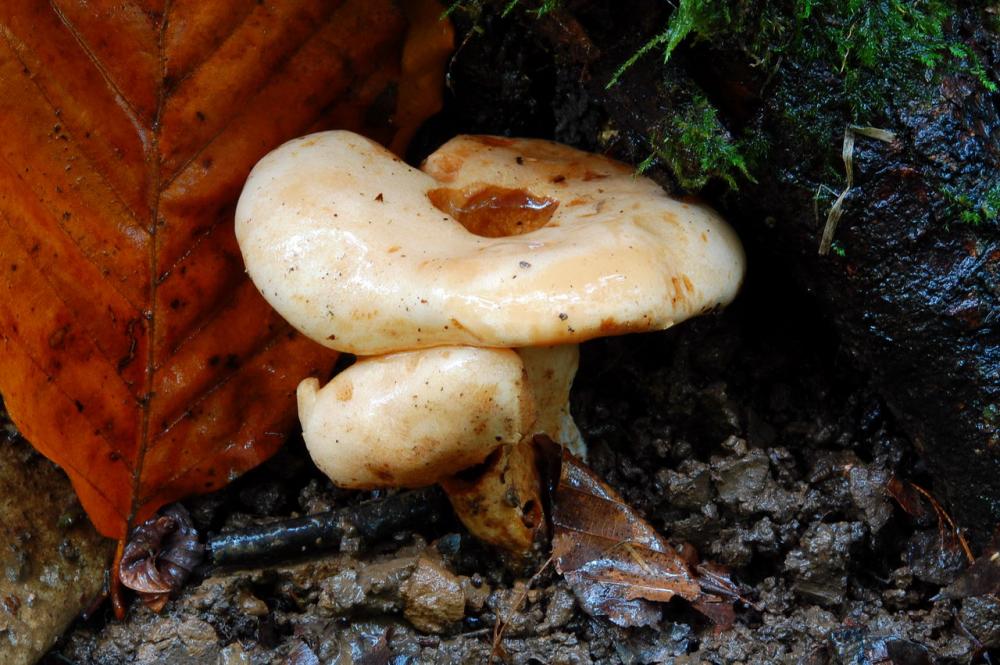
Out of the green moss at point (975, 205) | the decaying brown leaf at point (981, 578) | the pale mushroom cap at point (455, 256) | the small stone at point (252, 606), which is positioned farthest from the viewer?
the small stone at point (252, 606)

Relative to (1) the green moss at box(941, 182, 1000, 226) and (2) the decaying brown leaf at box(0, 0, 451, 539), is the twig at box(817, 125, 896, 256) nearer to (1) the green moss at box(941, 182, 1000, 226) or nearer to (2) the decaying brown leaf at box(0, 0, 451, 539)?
(1) the green moss at box(941, 182, 1000, 226)

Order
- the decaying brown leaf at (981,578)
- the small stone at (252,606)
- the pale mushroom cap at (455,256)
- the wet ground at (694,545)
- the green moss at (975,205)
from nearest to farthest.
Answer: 1. the pale mushroom cap at (455,256)
2. the green moss at (975,205)
3. the decaying brown leaf at (981,578)
4. the wet ground at (694,545)
5. the small stone at (252,606)

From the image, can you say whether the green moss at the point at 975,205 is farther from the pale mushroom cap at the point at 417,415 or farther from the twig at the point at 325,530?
the twig at the point at 325,530

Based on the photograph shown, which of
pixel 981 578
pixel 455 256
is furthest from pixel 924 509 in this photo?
pixel 455 256

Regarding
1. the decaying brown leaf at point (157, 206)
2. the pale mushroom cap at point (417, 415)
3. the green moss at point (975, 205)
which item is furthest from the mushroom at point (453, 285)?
the green moss at point (975, 205)

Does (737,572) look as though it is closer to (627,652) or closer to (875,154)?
(627,652)

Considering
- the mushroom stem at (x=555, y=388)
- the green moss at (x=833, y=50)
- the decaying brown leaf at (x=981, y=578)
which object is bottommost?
the decaying brown leaf at (x=981, y=578)

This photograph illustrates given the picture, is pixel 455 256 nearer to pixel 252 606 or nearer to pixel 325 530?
pixel 325 530
